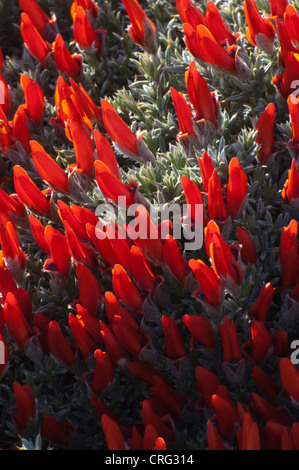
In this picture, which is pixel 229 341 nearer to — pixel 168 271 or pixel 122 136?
pixel 168 271

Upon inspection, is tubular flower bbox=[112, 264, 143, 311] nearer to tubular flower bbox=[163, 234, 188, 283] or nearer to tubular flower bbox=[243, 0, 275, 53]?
tubular flower bbox=[163, 234, 188, 283]

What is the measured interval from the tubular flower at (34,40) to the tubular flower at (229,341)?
5.06ft

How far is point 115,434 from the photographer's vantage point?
4.87ft

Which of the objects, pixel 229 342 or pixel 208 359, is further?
pixel 208 359

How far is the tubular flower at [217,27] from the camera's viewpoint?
208cm

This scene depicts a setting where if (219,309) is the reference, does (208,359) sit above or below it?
below


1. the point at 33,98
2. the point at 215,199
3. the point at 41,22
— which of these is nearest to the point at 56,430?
the point at 215,199

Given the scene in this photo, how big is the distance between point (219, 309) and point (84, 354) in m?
0.43

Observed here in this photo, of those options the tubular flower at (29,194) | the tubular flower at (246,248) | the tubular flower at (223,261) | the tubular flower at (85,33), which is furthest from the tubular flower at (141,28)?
the tubular flower at (223,261)

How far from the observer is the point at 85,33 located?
99.4 inches

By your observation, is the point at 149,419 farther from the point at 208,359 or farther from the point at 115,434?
the point at 208,359

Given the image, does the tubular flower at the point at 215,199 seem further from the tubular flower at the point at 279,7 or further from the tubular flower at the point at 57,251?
the tubular flower at the point at 279,7

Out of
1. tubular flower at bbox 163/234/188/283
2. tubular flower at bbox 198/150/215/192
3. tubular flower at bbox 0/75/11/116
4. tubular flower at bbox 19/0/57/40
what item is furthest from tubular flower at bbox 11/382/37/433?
tubular flower at bbox 19/0/57/40
